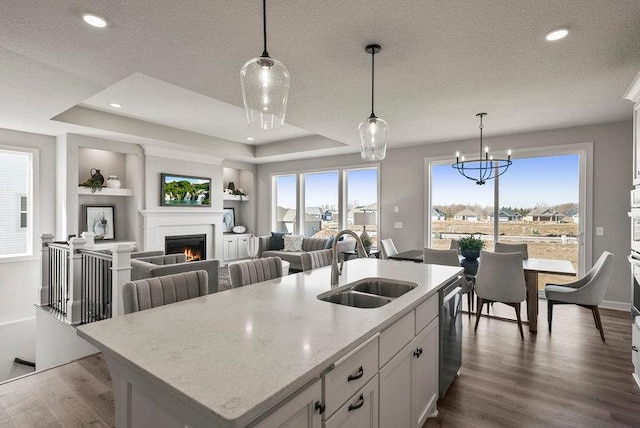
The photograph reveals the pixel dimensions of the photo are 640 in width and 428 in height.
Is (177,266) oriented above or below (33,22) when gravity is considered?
below

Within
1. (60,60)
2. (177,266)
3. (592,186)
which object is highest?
(60,60)

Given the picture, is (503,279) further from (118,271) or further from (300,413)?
(118,271)

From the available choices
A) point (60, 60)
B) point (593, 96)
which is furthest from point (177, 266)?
point (593, 96)

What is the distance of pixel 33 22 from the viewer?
7.02ft

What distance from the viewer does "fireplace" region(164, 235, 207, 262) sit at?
6727 mm

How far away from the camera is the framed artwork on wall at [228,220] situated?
837cm

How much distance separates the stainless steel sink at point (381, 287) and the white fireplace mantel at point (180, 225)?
209 inches

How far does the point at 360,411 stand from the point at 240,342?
55cm

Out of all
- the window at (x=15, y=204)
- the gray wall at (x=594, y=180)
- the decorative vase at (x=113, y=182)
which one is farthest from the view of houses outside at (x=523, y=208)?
the window at (x=15, y=204)

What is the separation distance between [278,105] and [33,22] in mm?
1822

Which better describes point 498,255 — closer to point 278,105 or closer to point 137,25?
point 278,105

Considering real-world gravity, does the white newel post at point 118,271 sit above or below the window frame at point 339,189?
below

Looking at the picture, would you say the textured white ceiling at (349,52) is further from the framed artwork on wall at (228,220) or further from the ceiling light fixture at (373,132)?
the framed artwork on wall at (228,220)

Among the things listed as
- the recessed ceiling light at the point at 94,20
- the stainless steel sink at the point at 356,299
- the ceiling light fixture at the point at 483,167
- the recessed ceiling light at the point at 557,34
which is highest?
the recessed ceiling light at the point at 557,34
